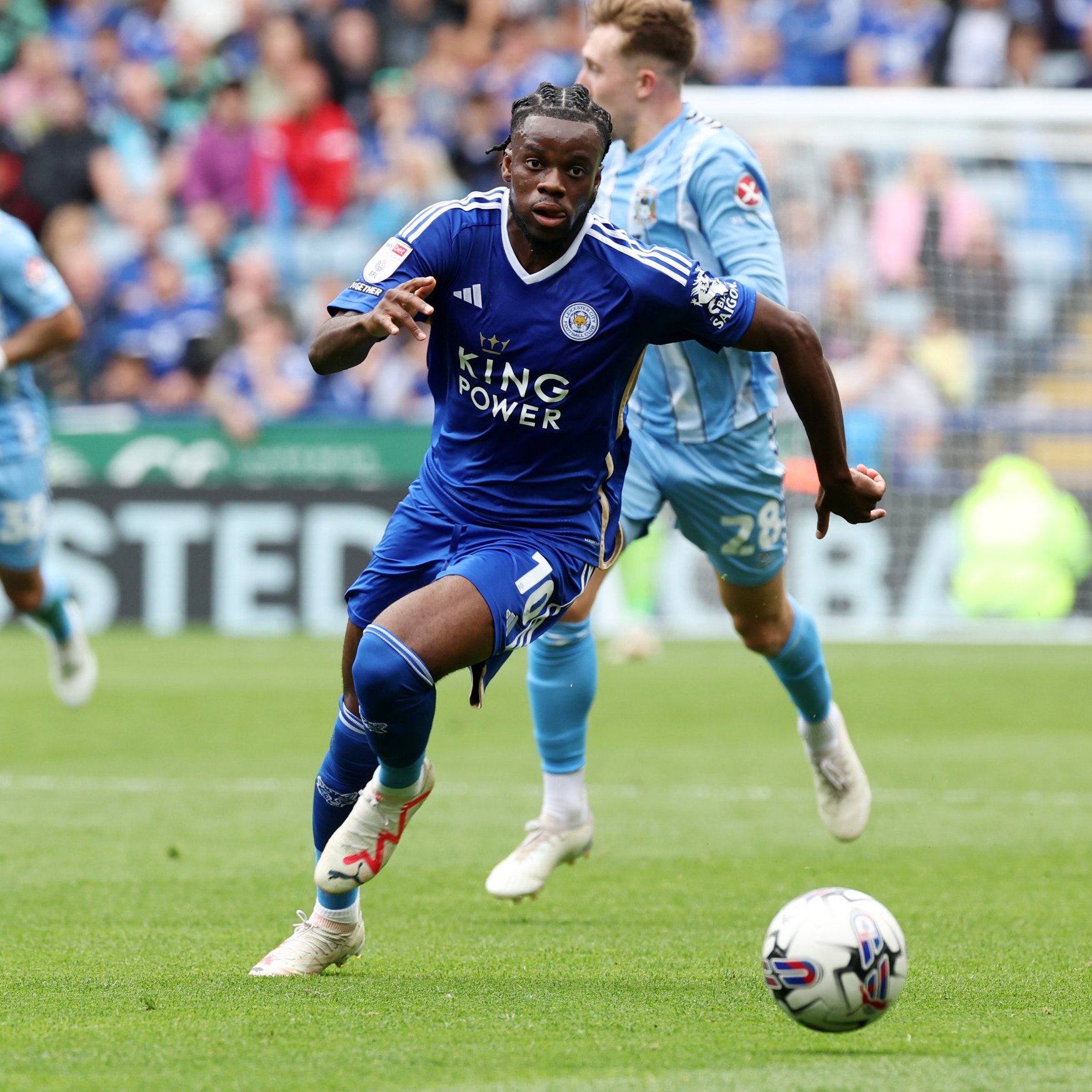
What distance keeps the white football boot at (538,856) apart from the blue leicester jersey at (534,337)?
4.57 feet

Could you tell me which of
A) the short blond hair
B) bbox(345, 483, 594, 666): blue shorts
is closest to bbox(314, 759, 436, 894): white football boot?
bbox(345, 483, 594, 666): blue shorts

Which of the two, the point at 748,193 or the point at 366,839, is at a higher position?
the point at 748,193

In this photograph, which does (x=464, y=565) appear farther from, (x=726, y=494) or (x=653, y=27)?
(x=653, y=27)

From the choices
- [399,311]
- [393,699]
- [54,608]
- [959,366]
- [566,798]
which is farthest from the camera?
[959,366]

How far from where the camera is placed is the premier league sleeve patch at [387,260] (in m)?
4.64

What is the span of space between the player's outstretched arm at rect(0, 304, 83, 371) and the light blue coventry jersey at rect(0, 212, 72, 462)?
37 millimetres

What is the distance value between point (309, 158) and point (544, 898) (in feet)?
43.3

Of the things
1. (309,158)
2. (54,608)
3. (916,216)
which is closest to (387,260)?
(54,608)

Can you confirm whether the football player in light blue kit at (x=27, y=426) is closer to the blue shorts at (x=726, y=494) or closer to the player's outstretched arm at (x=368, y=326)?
the blue shorts at (x=726, y=494)

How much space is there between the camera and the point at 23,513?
950 cm

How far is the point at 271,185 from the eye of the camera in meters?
18.3

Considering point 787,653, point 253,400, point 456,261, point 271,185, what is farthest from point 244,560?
point 456,261

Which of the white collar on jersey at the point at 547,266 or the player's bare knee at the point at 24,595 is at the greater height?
the white collar on jersey at the point at 547,266

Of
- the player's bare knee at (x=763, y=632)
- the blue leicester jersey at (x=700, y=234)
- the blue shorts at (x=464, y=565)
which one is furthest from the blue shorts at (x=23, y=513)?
the blue shorts at (x=464, y=565)
